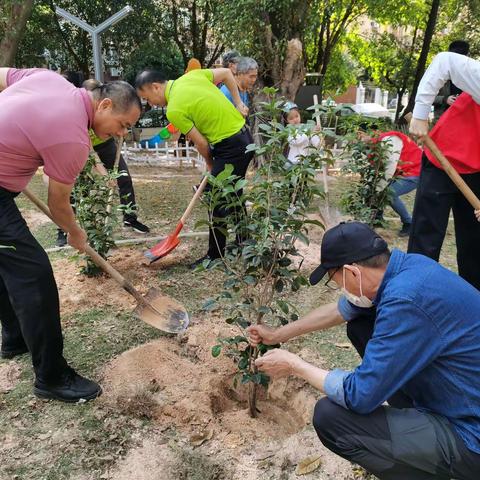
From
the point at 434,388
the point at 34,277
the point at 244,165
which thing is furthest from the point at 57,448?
the point at 244,165

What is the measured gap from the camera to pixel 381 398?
1584 mm

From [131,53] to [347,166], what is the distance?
1353cm

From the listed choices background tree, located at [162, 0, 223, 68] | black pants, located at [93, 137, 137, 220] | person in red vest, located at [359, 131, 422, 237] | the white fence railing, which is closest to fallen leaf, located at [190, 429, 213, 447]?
black pants, located at [93, 137, 137, 220]

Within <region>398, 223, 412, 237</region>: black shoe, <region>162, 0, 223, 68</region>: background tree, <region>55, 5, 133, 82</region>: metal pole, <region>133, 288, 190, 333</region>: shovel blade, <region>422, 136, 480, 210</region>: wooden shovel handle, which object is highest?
<region>162, 0, 223, 68</region>: background tree

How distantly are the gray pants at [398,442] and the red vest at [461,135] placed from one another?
6.41 ft

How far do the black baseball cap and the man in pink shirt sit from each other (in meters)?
1.22

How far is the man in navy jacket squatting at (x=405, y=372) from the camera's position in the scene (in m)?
1.49

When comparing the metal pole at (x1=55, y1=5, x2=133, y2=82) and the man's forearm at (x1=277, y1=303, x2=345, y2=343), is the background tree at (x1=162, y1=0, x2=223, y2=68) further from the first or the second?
the man's forearm at (x1=277, y1=303, x2=345, y2=343)

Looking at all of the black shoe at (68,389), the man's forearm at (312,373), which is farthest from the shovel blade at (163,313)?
the man's forearm at (312,373)

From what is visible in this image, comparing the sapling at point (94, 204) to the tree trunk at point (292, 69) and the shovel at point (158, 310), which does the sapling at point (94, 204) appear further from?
the tree trunk at point (292, 69)

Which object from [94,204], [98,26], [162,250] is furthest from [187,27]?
[94,204]

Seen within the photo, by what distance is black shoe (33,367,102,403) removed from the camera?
252 cm

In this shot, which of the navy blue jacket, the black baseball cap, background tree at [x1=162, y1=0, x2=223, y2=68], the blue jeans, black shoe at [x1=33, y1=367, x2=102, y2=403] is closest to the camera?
the navy blue jacket

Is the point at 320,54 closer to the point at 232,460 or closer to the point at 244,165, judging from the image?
the point at 244,165
